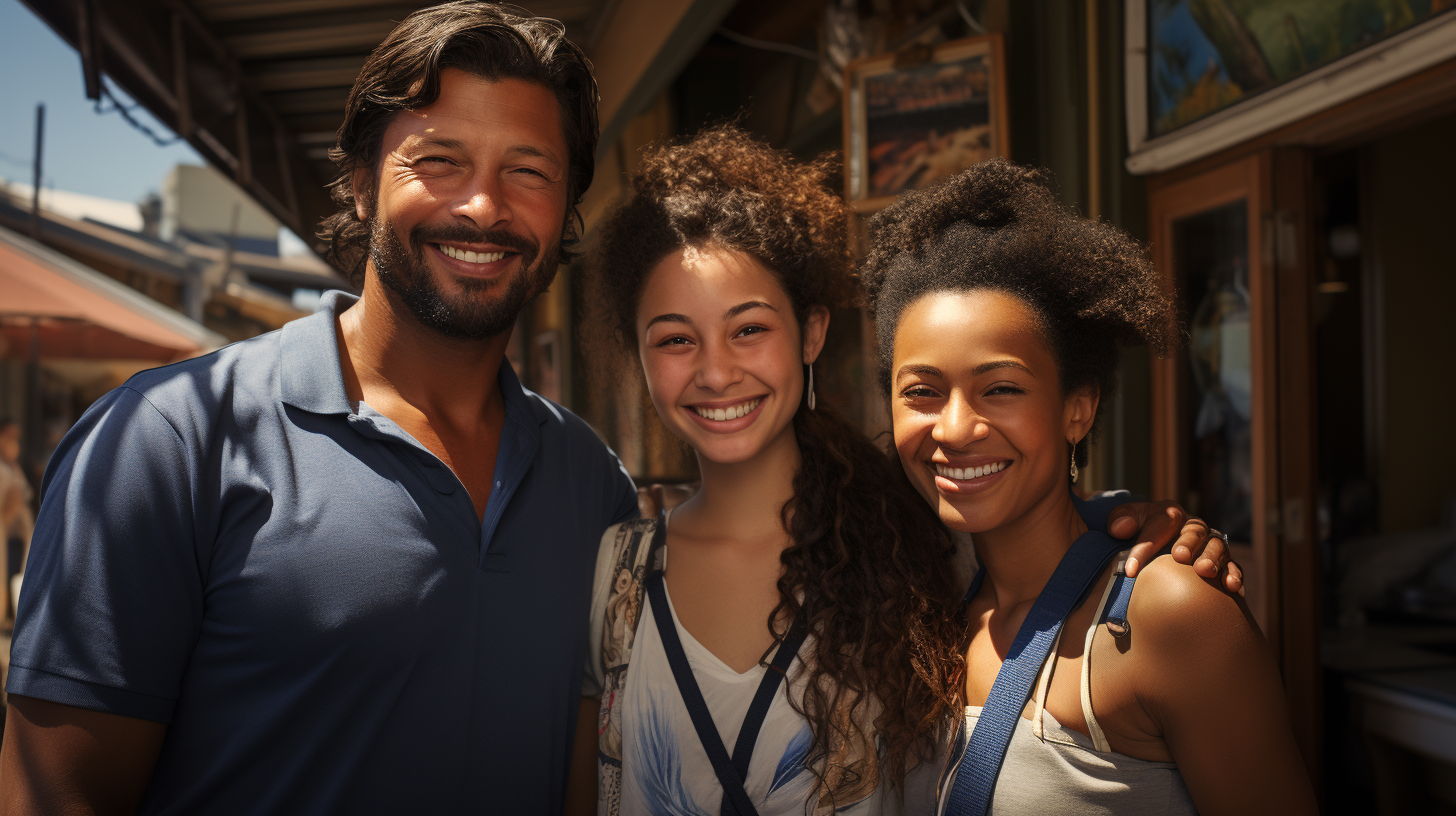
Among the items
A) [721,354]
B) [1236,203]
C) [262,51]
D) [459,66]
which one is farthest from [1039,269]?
[262,51]

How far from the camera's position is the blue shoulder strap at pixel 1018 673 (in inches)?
53.7

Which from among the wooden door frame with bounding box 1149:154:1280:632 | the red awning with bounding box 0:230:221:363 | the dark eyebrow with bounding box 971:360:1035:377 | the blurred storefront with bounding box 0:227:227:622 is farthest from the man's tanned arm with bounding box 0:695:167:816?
the red awning with bounding box 0:230:221:363

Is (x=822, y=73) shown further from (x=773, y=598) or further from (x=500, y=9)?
(x=773, y=598)

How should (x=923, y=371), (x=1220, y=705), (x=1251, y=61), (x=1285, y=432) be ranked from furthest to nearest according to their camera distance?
1. (x=1285, y=432)
2. (x=1251, y=61)
3. (x=923, y=371)
4. (x=1220, y=705)

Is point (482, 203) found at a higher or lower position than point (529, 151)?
lower

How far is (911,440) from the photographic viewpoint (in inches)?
60.2

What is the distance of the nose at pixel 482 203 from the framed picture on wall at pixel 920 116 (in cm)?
194

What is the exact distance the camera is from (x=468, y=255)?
1.68m

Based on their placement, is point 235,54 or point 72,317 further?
point 72,317

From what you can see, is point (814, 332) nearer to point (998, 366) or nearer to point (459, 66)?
point (998, 366)

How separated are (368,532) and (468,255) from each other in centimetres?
55

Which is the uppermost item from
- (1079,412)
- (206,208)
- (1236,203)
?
(206,208)

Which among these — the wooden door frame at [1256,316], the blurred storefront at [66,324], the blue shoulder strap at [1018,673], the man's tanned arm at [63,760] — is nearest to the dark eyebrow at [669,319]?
the blue shoulder strap at [1018,673]

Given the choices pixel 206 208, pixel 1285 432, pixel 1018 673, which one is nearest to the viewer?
pixel 1018 673
